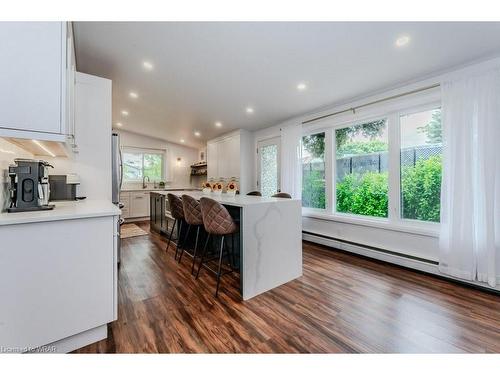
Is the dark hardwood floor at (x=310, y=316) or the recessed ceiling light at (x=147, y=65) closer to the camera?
the dark hardwood floor at (x=310, y=316)

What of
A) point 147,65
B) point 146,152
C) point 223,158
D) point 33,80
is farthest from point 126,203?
point 33,80

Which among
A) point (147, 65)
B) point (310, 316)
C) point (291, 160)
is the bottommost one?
point (310, 316)

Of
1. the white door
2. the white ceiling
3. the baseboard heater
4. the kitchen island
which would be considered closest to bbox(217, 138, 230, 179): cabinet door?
the white door

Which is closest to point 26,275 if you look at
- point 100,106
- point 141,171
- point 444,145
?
point 100,106

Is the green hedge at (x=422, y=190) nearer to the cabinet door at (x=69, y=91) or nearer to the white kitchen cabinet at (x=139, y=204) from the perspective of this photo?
the cabinet door at (x=69, y=91)

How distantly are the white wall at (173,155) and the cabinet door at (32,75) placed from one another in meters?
5.88

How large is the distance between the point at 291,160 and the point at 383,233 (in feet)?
6.54

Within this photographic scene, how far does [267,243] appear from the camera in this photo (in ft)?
7.47

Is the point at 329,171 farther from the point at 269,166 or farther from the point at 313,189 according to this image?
the point at 269,166

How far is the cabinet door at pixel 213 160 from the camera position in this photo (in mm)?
6012

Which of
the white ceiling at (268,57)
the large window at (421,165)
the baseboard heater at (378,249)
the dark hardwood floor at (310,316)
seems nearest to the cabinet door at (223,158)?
the white ceiling at (268,57)

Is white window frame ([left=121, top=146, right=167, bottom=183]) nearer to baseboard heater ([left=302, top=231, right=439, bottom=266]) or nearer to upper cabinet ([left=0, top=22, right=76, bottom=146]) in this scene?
baseboard heater ([left=302, top=231, right=439, bottom=266])
